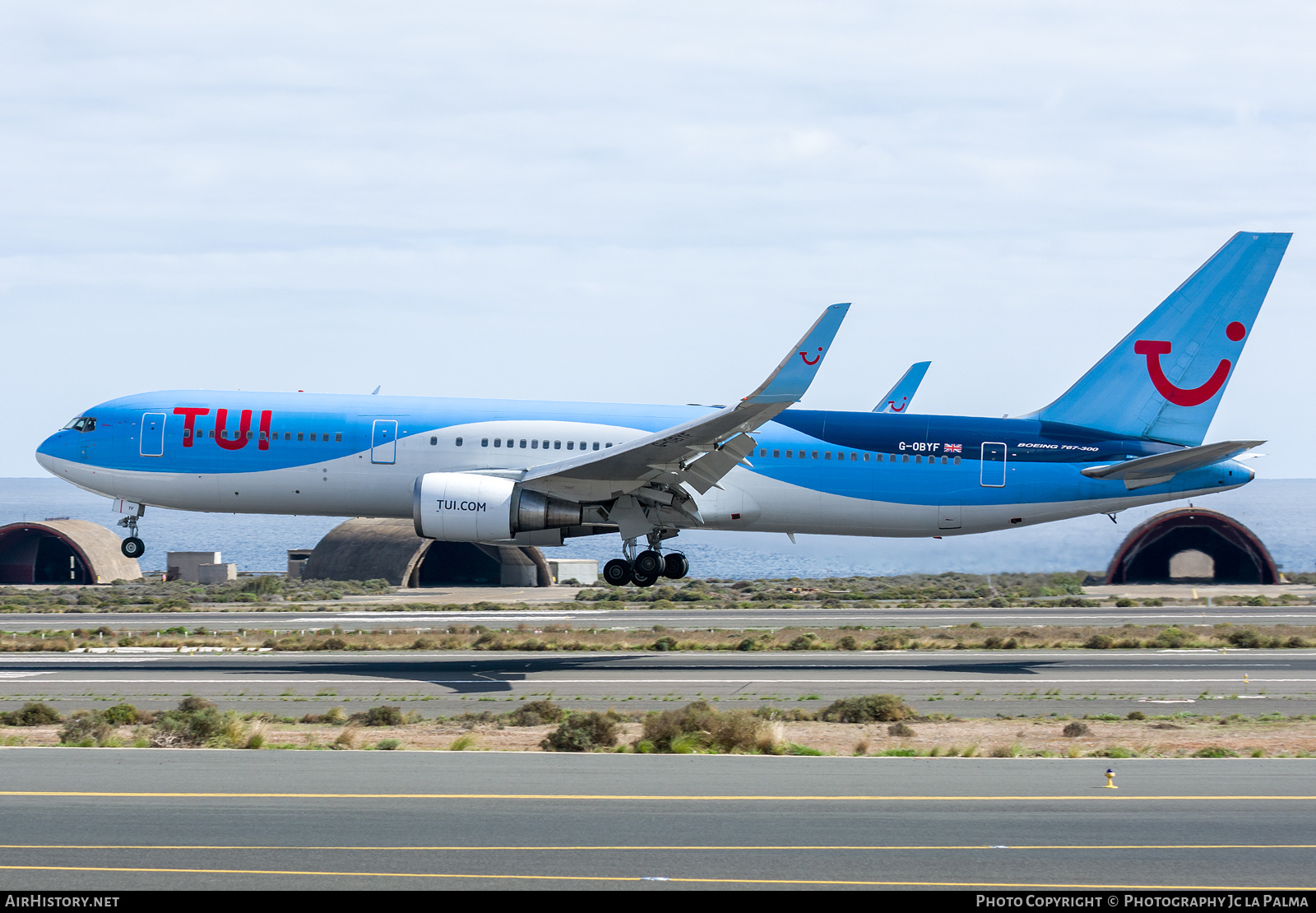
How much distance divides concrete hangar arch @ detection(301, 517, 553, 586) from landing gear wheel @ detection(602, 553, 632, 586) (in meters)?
41.5

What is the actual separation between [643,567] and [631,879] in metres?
22.3

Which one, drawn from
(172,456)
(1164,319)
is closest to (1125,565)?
(1164,319)

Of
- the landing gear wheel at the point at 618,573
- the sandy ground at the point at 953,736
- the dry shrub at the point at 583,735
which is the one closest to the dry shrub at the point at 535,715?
the sandy ground at the point at 953,736

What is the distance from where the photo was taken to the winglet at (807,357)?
26.1 m

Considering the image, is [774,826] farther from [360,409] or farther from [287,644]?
[287,644]

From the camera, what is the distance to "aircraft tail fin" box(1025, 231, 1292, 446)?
34562 mm

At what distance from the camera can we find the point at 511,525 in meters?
30.8

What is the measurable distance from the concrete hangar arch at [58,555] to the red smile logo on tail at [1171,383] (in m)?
65.2

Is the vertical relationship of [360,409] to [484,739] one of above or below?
above

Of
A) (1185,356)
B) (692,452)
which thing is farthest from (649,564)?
(1185,356)

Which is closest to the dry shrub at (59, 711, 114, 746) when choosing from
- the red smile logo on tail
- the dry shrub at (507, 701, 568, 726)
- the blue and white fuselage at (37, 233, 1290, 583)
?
the dry shrub at (507, 701, 568, 726)

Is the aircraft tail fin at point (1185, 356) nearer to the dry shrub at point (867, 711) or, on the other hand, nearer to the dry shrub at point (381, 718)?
the dry shrub at point (867, 711)

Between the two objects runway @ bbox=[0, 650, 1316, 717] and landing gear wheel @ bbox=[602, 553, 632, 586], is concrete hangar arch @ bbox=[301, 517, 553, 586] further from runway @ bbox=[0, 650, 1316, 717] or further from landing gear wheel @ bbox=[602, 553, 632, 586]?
landing gear wheel @ bbox=[602, 553, 632, 586]
